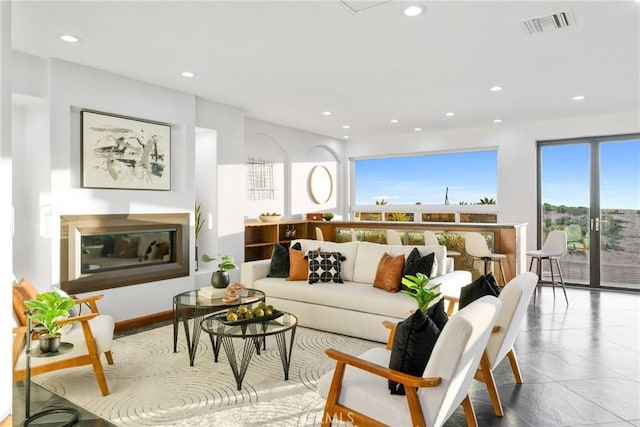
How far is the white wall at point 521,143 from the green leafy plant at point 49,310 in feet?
22.9

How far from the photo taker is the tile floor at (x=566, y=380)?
2582mm

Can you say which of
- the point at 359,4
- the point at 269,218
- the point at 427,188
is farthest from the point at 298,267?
the point at 427,188

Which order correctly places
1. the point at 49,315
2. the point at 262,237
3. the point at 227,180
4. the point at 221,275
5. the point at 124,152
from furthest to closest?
1. the point at 262,237
2. the point at 227,180
3. the point at 124,152
4. the point at 221,275
5. the point at 49,315

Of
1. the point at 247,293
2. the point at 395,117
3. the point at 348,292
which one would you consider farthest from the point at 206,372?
the point at 395,117

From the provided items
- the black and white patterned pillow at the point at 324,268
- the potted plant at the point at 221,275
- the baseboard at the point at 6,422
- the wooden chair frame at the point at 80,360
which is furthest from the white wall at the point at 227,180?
the baseboard at the point at 6,422

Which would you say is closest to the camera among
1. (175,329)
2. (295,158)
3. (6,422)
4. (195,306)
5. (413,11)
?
(6,422)

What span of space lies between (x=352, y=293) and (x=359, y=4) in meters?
2.61

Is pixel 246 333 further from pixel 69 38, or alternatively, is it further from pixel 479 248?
pixel 479 248

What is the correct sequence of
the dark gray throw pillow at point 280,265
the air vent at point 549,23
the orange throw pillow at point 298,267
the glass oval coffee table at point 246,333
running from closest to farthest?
the glass oval coffee table at point 246,333 → the air vent at point 549,23 → the orange throw pillow at point 298,267 → the dark gray throw pillow at point 280,265

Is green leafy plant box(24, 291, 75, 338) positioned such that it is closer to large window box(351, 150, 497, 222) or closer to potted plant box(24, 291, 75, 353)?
potted plant box(24, 291, 75, 353)

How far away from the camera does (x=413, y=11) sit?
3.01 m

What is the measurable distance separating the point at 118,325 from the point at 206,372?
175 centimetres

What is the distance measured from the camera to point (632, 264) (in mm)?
6484

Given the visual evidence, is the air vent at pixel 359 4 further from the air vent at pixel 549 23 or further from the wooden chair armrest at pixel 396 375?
the wooden chair armrest at pixel 396 375
